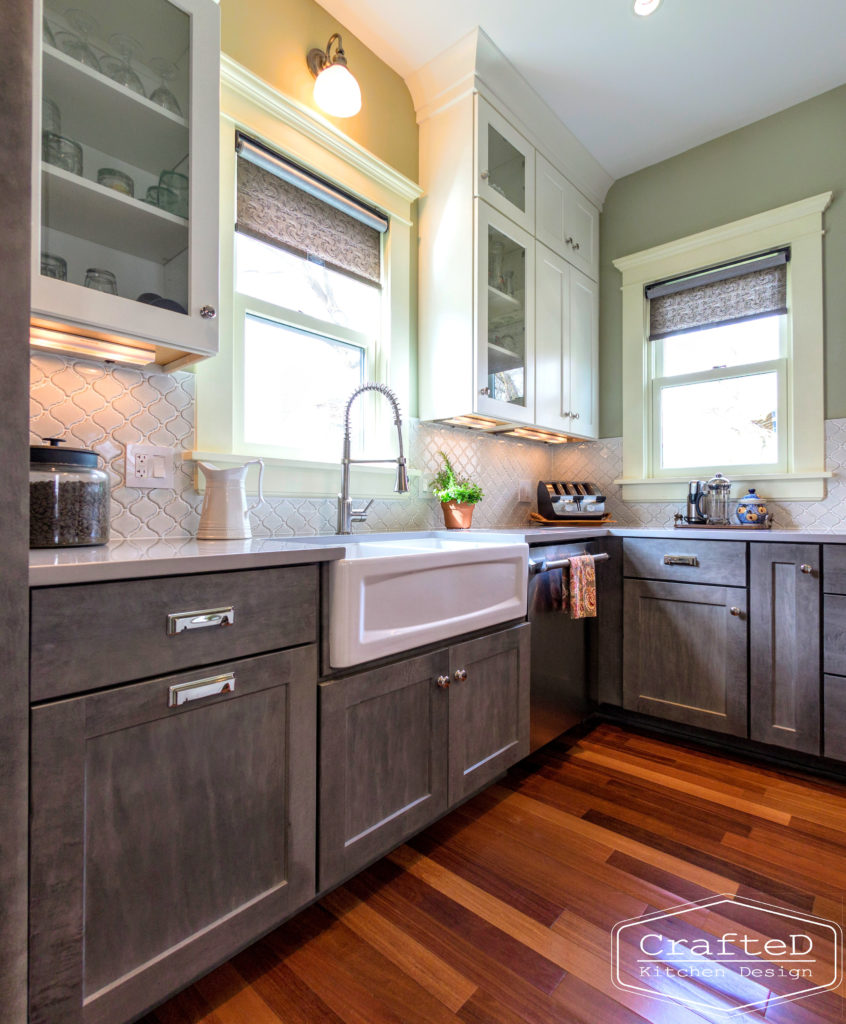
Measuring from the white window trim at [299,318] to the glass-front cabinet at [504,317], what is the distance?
339 mm

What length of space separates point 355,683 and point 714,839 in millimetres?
1231

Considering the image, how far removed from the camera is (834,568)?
191 cm

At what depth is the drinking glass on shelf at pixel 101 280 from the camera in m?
1.20

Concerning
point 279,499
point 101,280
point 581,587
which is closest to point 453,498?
point 581,587

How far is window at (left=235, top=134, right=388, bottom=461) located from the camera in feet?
6.08

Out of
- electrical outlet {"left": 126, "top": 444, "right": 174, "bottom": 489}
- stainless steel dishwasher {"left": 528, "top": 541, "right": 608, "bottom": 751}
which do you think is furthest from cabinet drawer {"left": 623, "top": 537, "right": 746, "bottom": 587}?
electrical outlet {"left": 126, "top": 444, "right": 174, "bottom": 489}

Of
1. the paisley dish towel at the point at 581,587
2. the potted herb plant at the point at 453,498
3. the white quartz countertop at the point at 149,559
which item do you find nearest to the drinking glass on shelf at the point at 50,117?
the white quartz countertop at the point at 149,559

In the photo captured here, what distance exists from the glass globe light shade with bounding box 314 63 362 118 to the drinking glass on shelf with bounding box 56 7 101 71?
0.87 m

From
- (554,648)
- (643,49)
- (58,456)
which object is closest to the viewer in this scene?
(58,456)

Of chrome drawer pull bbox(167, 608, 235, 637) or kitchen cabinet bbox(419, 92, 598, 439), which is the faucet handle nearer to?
kitchen cabinet bbox(419, 92, 598, 439)

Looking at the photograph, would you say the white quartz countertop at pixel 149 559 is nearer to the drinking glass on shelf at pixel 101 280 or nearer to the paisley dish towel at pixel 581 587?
Answer: the drinking glass on shelf at pixel 101 280

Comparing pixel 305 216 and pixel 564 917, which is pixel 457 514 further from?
pixel 564 917

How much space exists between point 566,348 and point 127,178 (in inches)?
83.7

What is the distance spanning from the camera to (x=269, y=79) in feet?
6.03
